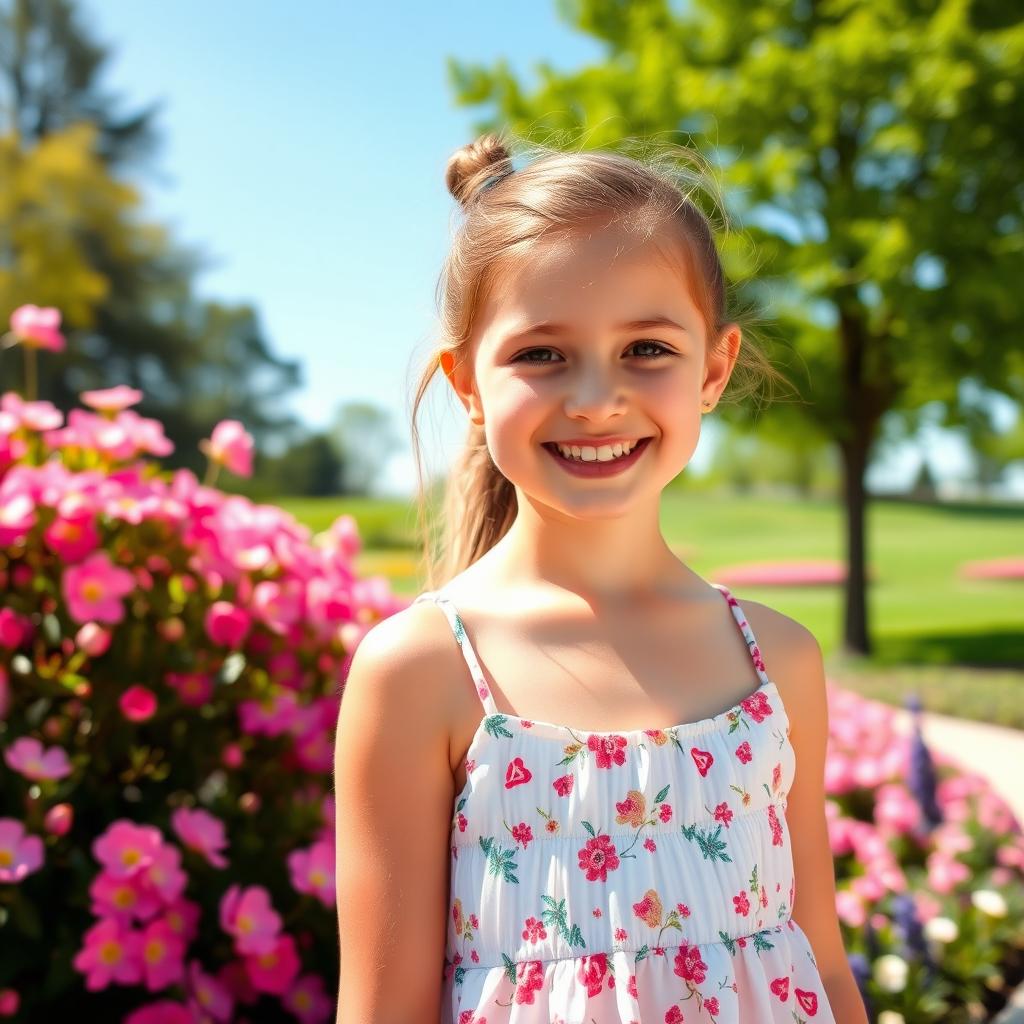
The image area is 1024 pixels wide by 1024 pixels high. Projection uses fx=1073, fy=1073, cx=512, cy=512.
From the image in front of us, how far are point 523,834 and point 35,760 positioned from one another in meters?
1.06

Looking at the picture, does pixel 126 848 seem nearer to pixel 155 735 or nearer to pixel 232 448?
pixel 155 735

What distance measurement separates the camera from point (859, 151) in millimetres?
9625

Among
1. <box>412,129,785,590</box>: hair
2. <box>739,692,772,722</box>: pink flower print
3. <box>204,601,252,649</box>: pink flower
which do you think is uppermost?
<box>412,129,785,590</box>: hair

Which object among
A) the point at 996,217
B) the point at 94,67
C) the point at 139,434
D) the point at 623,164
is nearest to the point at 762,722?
the point at 623,164

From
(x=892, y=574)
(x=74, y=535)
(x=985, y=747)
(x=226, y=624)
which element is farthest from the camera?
(x=892, y=574)

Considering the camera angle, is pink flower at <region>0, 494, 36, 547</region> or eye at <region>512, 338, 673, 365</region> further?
pink flower at <region>0, 494, 36, 547</region>

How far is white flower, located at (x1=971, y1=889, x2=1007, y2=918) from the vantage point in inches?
112

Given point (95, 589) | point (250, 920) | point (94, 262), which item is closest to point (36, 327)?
point (95, 589)

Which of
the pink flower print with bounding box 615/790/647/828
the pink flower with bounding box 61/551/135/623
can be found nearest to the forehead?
the pink flower print with bounding box 615/790/647/828

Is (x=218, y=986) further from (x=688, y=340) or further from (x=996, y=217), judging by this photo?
(x=996, y=217)

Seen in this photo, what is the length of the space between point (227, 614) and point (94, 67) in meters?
27.0

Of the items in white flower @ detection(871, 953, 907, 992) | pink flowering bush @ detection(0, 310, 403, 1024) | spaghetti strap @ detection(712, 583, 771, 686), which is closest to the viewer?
spaghetti strap @ detection(712, 583, 771, 686)

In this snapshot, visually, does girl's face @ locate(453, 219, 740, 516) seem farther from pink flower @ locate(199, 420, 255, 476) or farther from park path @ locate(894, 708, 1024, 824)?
park path @ locate(894, 708, 1024, 824)

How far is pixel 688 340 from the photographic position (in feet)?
3.83
